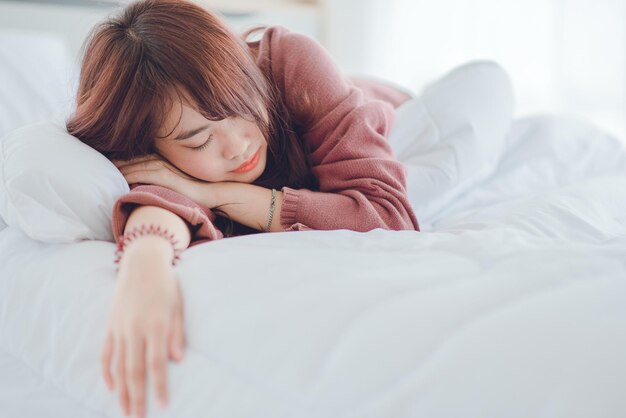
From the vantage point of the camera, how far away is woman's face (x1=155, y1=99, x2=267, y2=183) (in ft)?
2.94

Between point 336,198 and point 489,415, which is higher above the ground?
point 489,415

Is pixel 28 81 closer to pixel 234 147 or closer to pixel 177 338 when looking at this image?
pixel 234 147

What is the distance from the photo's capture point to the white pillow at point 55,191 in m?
0.79

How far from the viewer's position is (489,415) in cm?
48

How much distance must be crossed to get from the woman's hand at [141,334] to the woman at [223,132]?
0.15 metres

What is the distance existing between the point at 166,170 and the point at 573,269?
22.3 inches

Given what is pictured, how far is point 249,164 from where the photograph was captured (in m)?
0.98

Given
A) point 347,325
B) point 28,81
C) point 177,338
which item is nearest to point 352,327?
point 347,325

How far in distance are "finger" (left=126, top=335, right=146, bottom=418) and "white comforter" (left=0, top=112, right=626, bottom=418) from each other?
0.04 feet

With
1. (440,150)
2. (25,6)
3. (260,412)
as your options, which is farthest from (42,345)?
(25,6)

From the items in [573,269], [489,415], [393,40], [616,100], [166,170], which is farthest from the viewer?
[393,40]

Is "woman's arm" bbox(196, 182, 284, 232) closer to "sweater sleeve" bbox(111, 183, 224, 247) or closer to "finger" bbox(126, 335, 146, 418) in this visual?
"sweater sleeve" bbox(111, 183, 224, 247)

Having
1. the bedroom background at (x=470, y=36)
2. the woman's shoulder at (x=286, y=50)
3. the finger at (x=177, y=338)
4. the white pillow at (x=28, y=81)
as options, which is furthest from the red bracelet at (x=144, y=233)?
the bedroom background at (x=470, y=36)

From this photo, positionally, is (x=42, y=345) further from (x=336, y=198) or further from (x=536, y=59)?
(x=536, y=59)
